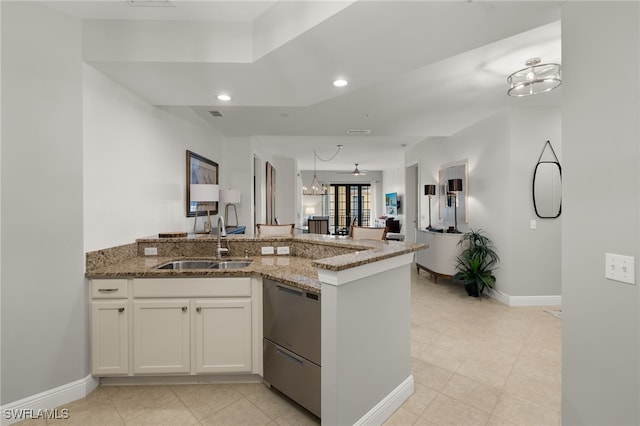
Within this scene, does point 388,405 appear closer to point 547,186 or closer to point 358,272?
point 358,272

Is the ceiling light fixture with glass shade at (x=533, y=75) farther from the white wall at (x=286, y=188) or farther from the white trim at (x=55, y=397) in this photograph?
the white wall at (x=286, y=188)

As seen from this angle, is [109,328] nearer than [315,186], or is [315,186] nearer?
[109,328]

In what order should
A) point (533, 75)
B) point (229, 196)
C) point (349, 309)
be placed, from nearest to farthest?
point (349, 309), point (533, 75), point (229, 196)

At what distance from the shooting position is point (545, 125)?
12.4 ft

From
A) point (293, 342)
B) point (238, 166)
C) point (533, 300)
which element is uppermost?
point (238, 166)

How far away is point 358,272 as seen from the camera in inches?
63.1

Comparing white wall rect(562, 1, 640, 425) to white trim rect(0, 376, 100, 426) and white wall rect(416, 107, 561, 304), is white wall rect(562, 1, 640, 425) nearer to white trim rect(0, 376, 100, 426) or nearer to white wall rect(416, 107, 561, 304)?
white wall rect(416, 107, 561, 304)

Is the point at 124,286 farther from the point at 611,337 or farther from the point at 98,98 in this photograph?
the point at 611,337

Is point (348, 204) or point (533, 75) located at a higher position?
point (533, 75)

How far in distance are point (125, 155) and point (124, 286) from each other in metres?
1.15

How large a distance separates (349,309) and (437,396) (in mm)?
1126

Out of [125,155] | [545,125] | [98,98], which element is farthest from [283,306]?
[545,125]

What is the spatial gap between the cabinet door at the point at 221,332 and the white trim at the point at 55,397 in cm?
81

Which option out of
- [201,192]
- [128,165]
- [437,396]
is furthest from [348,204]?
[437,396]
